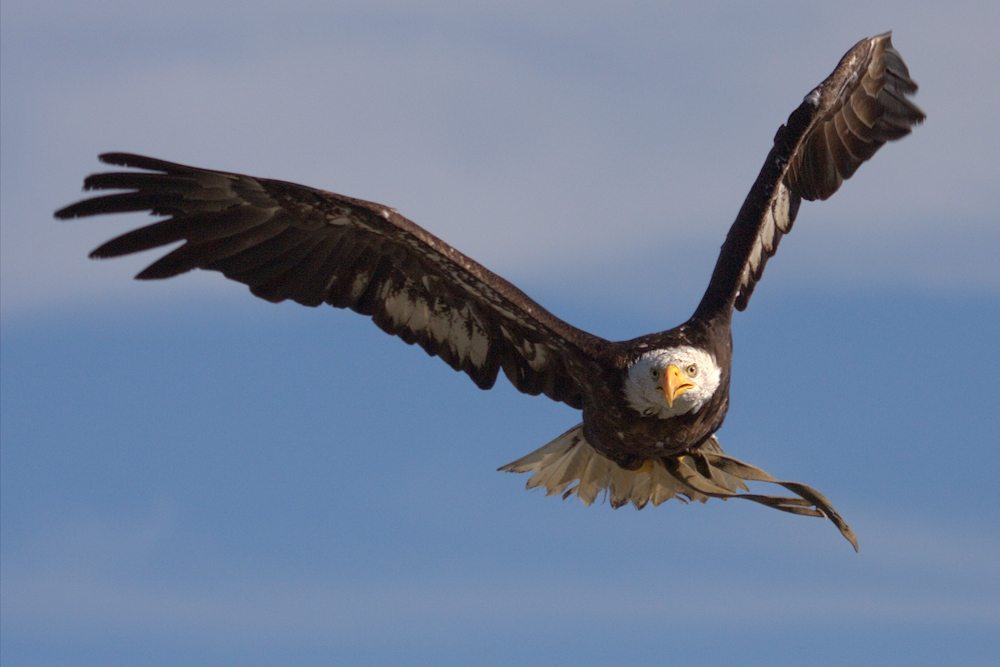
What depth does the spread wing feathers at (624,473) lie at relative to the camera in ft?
24.1

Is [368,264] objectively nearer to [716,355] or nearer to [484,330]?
[484,330]

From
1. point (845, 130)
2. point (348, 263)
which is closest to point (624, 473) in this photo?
point (348, 263)

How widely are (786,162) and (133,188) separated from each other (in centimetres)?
382

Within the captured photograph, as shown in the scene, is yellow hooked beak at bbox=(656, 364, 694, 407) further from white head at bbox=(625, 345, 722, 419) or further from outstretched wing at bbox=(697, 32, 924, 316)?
outstretched wing at bbox=(697, 32, 924, 316)

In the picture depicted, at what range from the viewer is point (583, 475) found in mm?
8016

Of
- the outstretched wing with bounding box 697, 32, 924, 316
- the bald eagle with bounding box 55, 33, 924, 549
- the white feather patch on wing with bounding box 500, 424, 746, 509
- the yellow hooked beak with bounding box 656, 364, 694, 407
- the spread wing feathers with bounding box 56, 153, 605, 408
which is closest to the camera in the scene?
the yellow hooked beak with bounding box 656, 364, 694, 407

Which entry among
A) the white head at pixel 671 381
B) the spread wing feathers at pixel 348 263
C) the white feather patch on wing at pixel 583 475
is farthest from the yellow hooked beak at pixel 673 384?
the white feather patch on wing at pixel 583 475

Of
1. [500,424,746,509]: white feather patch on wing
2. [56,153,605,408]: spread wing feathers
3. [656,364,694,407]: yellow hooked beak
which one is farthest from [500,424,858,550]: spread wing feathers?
[656,364,694,407]: yellow hooked beak

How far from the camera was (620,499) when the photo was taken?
7.94 m

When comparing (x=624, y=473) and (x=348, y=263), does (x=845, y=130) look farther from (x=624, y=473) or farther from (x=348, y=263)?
(x=348, y=263)

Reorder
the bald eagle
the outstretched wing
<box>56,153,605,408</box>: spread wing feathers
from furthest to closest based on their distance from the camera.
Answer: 1. the outstretched wing
2. <box>56,153,605,408</box>: spread wing feathers
3. the bald eagle

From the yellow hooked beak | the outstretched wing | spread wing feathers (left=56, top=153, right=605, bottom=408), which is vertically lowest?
the yellow hooked beak

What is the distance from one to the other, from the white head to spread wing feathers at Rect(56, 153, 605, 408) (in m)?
0.34

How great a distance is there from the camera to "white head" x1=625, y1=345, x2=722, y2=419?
21.7ft
